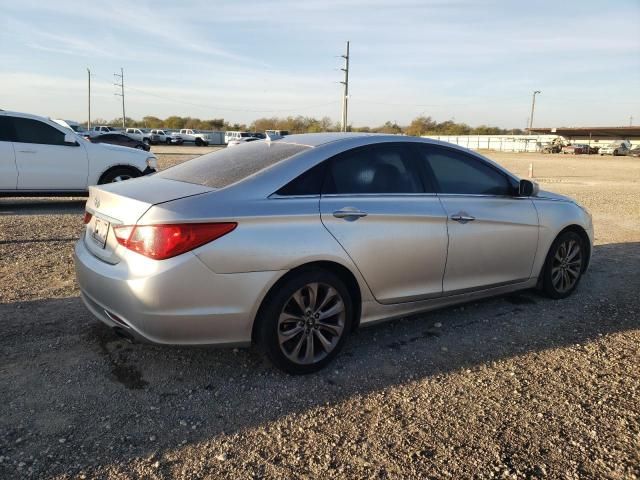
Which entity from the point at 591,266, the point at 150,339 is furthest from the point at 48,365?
the point at 591,266

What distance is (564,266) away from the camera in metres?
5.16

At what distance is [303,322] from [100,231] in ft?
4.73

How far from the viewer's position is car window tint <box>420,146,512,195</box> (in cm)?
425

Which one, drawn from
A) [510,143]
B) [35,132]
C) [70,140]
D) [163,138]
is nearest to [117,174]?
[70,140]

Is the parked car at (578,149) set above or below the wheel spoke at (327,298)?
above

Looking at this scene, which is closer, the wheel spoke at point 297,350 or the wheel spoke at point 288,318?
the wheel spoke at point 288,318

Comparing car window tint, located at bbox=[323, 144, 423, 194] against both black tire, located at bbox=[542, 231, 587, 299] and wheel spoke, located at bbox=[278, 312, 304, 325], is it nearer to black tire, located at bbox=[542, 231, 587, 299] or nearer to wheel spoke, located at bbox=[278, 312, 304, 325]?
wheel spoke, located at bbox=[278, 312, 304, 325]

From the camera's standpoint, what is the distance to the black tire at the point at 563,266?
16.5 ft

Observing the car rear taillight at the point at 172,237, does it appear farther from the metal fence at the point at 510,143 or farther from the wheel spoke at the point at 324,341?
the metal fence at the point at 510,143

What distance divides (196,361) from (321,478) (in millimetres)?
1489

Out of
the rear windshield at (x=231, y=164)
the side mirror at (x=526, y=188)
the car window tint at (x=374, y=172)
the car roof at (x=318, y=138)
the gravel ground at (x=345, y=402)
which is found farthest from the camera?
the side mirror at (x=526, y=188)

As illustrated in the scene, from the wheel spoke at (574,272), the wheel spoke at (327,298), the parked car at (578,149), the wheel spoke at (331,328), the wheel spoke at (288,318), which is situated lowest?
the wheel spoke at (331,328)

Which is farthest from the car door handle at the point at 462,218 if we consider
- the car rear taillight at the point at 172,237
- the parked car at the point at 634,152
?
the parked car at the point at 634,152

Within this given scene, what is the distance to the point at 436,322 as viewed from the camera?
4.55m
